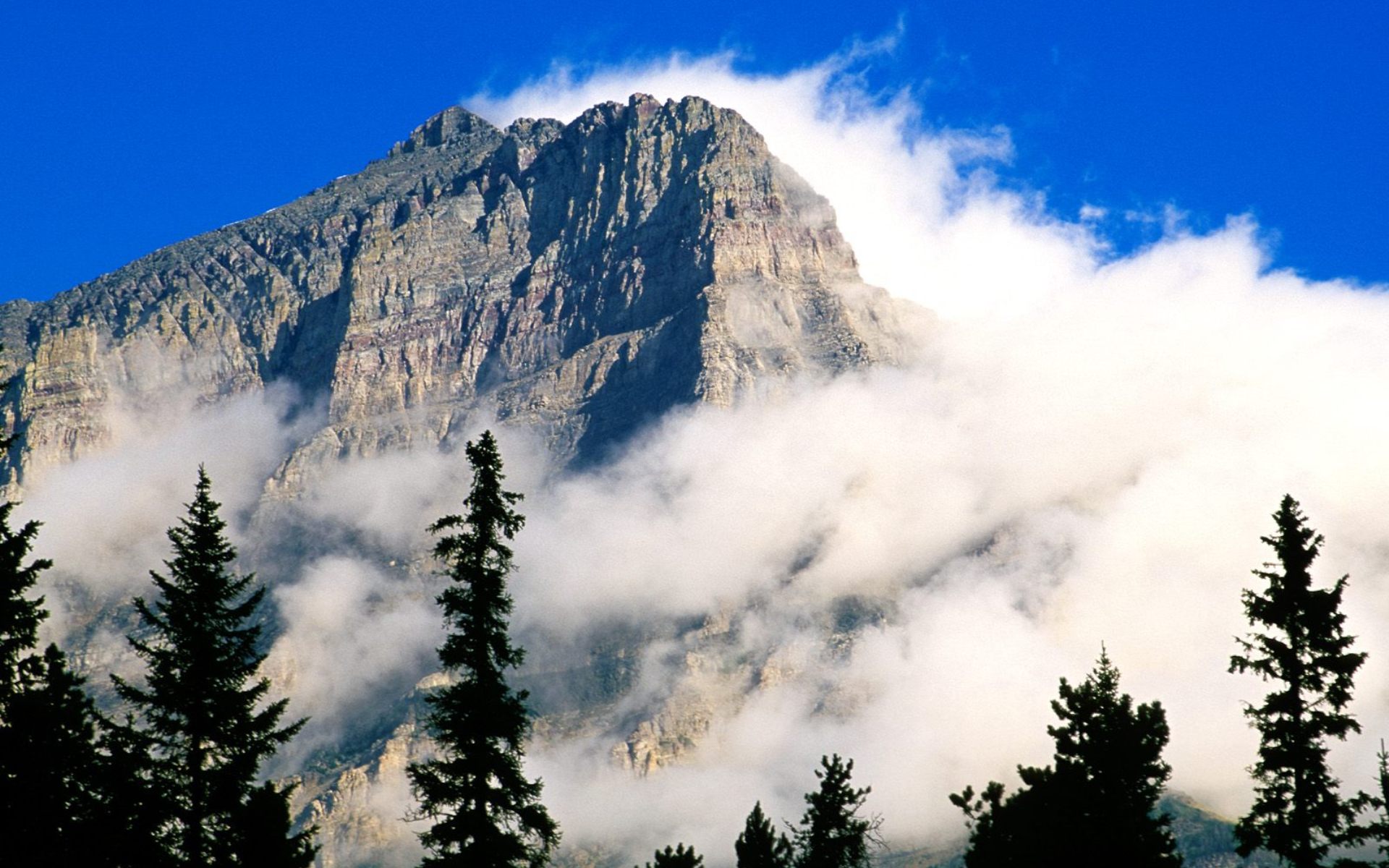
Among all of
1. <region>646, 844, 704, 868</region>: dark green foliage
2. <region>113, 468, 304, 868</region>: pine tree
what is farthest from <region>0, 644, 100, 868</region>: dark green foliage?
<region>646, 844, 704, 868</region>: dark green foliage

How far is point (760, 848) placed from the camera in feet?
210

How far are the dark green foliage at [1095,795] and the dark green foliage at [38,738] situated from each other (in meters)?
22.7

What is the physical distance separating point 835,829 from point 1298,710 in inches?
808

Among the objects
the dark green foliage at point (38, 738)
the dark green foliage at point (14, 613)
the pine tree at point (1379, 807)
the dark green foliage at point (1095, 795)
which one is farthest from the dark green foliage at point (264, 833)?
the pine tree at point (1379, 807)

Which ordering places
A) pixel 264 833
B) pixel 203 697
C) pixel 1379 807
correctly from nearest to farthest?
pixel 264 833 < pixel 1379 807 < pixel 203 697

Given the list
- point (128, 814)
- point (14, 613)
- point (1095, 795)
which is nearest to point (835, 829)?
point (1095, 795)

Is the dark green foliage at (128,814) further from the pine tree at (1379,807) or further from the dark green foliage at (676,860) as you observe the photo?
the pine tree at (1379,807)

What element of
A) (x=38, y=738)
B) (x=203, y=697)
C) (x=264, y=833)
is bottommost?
(x=264, y=833)

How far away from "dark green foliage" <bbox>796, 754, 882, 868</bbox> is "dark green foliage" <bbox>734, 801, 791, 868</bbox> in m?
1.68

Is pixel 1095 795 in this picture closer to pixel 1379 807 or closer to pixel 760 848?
pixel 1379 807

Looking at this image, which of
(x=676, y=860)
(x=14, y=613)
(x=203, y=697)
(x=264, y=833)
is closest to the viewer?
(x=14, y=613)

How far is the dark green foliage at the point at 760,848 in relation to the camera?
6288 centimetres

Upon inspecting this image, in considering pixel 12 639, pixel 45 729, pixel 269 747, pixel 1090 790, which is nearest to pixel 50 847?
pixel 45 729

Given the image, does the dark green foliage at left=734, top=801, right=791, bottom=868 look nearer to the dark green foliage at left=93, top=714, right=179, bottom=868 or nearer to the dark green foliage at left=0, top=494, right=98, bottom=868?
the dark green foliage at left=93, top=714, right=179, bottom=868
